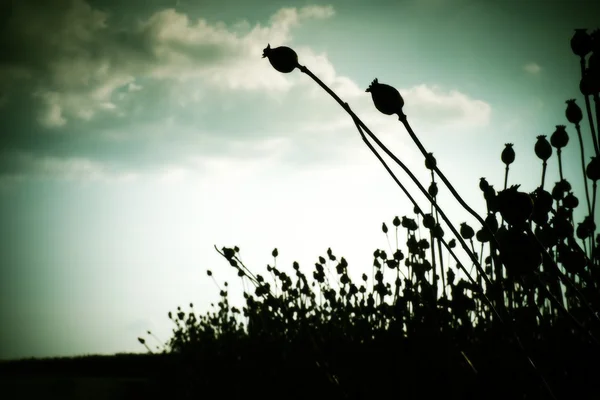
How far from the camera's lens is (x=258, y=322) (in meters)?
4.88

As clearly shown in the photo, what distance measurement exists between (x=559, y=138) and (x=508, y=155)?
18cm

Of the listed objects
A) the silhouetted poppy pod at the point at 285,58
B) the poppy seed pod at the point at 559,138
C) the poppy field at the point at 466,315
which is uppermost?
the poppy seed pod at the point at 559,138

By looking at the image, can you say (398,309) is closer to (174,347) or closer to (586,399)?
(586,399)

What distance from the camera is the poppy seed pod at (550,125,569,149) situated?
138cm

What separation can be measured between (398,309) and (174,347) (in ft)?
30.9

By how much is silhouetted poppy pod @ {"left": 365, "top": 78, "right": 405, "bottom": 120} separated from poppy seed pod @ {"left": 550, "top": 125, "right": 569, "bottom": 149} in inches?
40.9

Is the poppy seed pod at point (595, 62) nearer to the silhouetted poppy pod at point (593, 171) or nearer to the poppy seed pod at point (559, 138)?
the silhouetted poppy pod at point (593, 171)

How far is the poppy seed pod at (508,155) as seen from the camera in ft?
4.67

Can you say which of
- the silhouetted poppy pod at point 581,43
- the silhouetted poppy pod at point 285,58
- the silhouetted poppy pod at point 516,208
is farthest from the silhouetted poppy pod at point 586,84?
the silhouetted poppy pod at point 285,58

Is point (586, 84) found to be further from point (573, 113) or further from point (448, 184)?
point (573, 113)

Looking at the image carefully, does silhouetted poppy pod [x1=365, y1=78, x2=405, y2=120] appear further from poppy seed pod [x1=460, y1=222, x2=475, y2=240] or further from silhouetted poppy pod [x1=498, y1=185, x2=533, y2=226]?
poppy seed pod [x1=460, y1=222, x2=475, y2=240]

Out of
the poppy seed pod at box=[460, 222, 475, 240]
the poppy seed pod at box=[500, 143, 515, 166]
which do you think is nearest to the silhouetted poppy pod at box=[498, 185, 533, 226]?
the poppy seed pod at box=[500, 143, 515, 166]

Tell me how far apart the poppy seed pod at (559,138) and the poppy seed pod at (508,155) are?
0.15 m

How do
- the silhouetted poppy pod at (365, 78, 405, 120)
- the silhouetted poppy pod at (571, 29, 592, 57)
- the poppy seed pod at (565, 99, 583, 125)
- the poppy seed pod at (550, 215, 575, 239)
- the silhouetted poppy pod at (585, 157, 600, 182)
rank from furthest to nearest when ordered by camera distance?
1. the poppy seed pod at (565, 99, 583, 125)
2. the silhouetted poppy pod at (585, 157, 600, 182)
3. the poppy seed pod at (550, 215, 575, 239)
4. the silhouetted poppy pod at (571, 29, 592, 57)
5. the silhouetted poppy pod at (365, 78, 405, 120)
